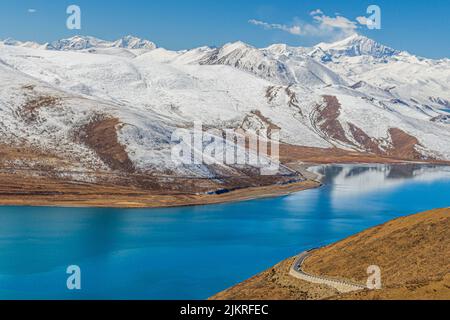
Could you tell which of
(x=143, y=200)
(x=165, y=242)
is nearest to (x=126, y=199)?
(x=143, y=200)

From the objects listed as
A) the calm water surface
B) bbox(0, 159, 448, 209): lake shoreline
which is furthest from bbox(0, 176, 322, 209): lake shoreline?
the calm water surface

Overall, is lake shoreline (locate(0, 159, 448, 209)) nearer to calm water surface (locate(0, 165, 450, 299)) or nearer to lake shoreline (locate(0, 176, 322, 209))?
lake shoreline (locate(0, 176, 322, 209))

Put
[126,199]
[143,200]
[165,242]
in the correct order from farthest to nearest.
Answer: [143,200] < [126,199] < [165,242]

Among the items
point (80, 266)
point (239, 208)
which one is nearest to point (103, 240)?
point (80, 266)

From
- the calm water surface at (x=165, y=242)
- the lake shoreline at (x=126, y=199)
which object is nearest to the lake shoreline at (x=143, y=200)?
the lake shoreline at (x=126, y=199)

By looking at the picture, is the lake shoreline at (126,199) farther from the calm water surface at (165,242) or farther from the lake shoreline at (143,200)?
the calm water surface at (165,242)

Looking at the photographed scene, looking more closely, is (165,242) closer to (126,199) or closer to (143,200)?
(143,200)
